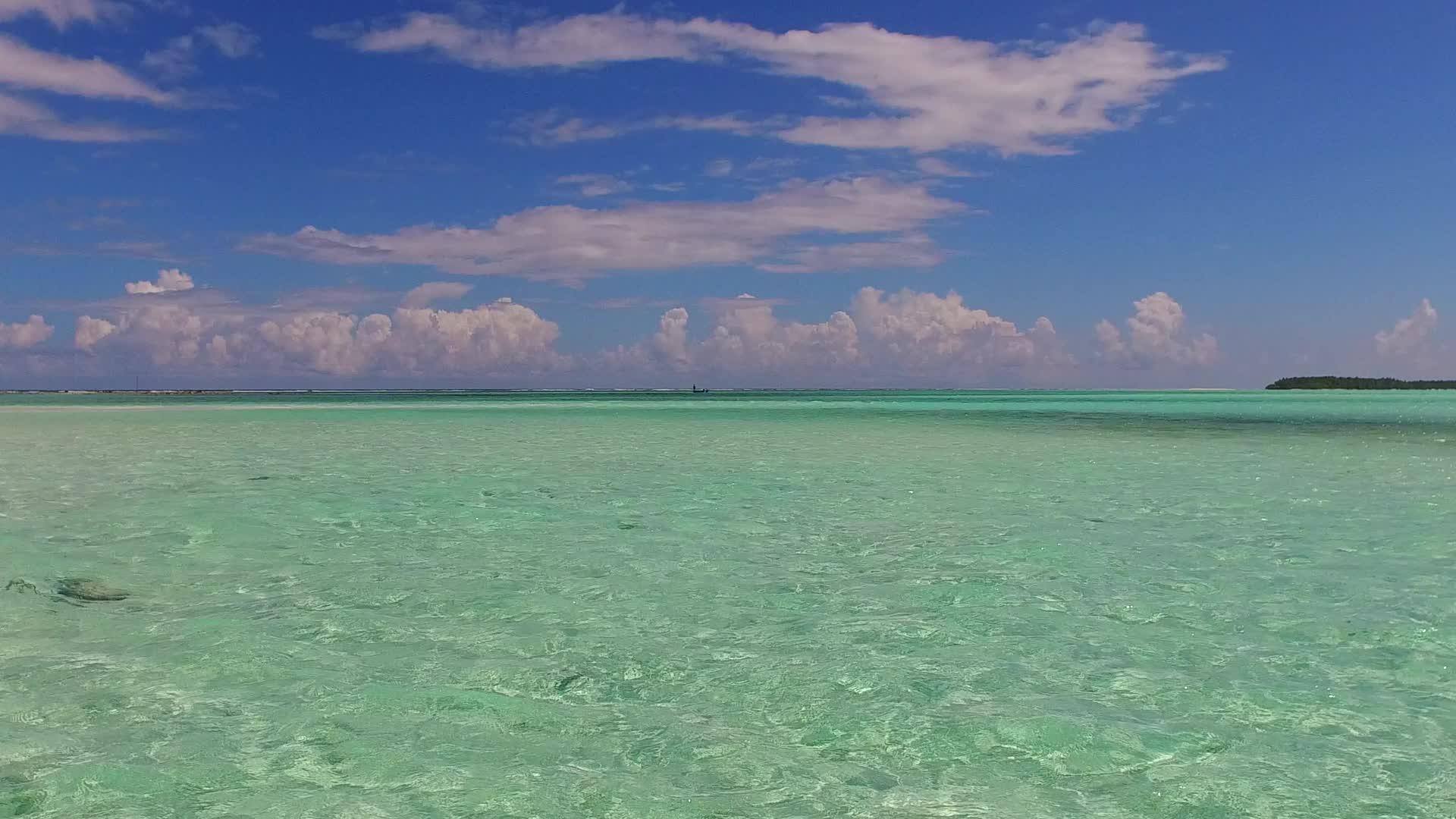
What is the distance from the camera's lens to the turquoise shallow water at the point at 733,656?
196 inches

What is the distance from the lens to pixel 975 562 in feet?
36.1

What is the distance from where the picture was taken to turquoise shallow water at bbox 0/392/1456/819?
16.3 feet

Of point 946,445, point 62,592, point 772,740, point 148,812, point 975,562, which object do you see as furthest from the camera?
point 946,445

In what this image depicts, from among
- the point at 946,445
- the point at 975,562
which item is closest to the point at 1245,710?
the point at 975,562

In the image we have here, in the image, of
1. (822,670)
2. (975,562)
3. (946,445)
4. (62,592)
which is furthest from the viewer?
(946,445)

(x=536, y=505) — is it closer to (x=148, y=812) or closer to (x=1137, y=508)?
(x=1137, y=508)

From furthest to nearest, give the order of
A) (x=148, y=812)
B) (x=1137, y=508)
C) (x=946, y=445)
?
(x=946, y=445), (x=1137, y=508), (x=148, y=812)

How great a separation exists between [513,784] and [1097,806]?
9.14 feet

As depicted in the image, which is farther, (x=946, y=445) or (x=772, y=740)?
(x=946, y=445)

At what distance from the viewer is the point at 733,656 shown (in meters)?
7.36

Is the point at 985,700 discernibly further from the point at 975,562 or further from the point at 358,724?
the point at 975,562

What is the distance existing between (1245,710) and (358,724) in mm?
5201

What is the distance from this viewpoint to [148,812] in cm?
464

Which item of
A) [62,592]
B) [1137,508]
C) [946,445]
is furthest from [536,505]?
[946,445]
